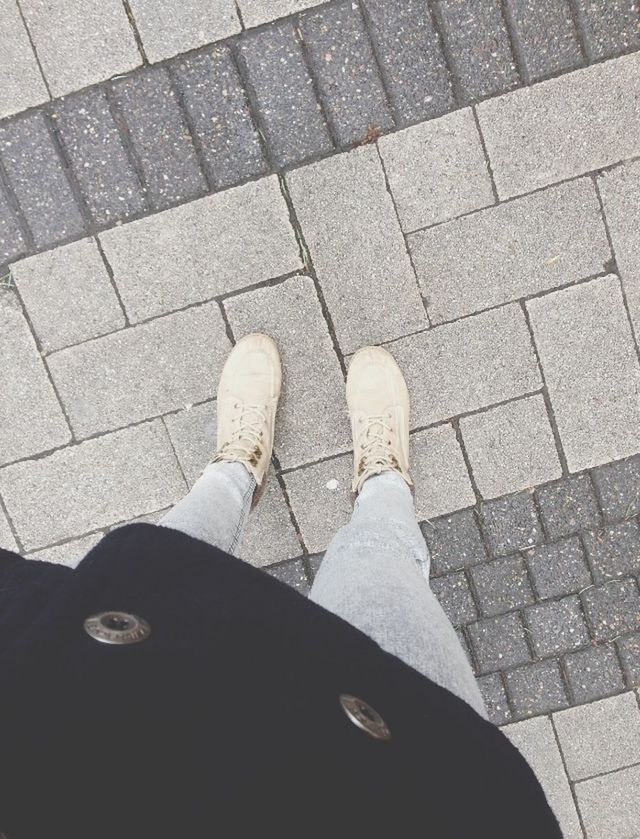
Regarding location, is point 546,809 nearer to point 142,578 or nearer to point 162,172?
point 142,578

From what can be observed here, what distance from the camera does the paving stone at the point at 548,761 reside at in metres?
2.63

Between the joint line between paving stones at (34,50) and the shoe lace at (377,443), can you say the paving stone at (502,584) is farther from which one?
the joint line between paving stones at (34,50)

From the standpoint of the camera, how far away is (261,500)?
2.55 meters

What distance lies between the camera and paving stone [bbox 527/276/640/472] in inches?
95.6

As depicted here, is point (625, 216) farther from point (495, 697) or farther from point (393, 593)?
point (495, 697)

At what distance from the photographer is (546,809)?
1.40 metres

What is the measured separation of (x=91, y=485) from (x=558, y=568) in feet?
5.85

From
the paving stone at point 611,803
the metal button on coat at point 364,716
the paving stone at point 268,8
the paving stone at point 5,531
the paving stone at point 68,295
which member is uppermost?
the paving stone at point 268,8

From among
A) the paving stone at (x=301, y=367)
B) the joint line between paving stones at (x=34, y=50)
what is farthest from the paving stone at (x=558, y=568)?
the joint line between paving stones at (x=34, y=50)

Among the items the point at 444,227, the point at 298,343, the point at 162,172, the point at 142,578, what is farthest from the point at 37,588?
the point at 444,227

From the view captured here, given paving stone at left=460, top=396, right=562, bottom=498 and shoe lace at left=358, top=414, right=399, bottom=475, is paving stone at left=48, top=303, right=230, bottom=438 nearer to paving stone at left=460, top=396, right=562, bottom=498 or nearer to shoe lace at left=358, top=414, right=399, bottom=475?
shoe lace at left=358, top=414, right=399, bottom=475

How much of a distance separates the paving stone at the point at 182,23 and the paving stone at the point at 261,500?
125cm

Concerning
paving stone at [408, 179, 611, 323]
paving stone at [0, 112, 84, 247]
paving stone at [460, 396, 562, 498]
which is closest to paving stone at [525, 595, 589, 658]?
paving stone at [460, 396, 562, 498]

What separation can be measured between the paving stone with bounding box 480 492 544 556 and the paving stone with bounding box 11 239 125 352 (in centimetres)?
152
